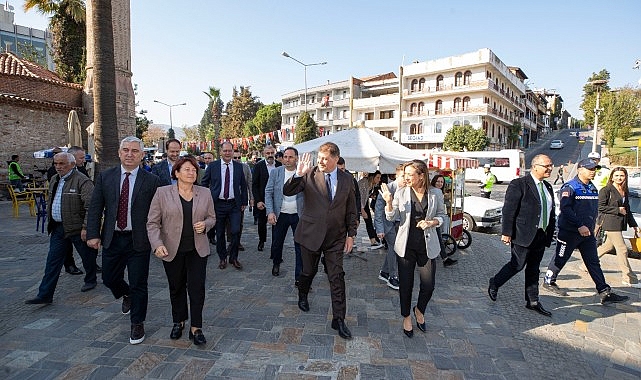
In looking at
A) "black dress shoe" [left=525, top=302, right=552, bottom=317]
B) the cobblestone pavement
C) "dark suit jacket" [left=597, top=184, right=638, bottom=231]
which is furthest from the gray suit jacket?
"dark suit jacket" [left=597, top=184, right=638, bottom=231]

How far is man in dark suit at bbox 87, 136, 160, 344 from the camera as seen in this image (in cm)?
333

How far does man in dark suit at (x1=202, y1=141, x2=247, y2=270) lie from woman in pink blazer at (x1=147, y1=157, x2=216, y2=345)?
2.31m

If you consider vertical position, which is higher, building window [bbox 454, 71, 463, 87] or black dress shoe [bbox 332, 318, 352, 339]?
building window [bbox 454, 71, 463, 87]

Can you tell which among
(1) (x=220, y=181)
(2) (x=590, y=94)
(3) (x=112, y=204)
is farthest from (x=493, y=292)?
(2) (x=590, y=94)

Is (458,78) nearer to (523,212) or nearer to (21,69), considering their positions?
(21,69)

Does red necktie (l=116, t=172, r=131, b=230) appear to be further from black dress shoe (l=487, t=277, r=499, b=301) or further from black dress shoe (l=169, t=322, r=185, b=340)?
black dress shoe (l=487, t=277, r=499, b=301)

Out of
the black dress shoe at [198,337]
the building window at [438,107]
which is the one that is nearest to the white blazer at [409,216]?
the black dress shoe at [198,337]

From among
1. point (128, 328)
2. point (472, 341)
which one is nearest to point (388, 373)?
point (472, 341)

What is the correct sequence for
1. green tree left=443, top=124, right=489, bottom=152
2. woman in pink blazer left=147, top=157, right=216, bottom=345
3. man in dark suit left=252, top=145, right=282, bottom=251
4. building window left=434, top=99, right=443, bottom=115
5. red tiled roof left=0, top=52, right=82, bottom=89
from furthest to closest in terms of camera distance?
building window left=434, top=99, right=443, bottom=115 → green tree left=443, top=124, right=489, bottom=152 → red tiled roof left=0, top=52, right=82, bottom=89 → man in dark suit left=252, top=145, right=282, bottom=251 → woman in pink blazer left=147, top=157, right=216, bottom=345

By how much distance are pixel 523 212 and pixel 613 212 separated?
225 centimetres

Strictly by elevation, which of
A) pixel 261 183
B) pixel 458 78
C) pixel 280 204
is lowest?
pixel 280 204

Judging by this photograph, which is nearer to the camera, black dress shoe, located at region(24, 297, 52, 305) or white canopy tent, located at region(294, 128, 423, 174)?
black dress shoe, located at region(24, 297, 52, 305)

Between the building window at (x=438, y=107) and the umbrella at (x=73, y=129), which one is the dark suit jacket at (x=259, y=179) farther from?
the building window at (x=438, y=107)

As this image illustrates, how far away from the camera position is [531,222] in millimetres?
4105
